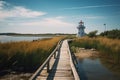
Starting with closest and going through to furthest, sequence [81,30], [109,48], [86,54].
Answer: [109,48], [86,54], [81,30]

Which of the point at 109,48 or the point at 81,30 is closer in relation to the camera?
the point at 109,48

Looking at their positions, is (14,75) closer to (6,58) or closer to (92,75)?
(6,58)

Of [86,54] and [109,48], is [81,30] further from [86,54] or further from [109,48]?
[109,48]

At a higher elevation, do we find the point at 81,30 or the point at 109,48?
the point at 81,30

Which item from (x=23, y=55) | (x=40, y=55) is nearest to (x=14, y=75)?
(x=23, y=55)

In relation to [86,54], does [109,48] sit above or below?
above

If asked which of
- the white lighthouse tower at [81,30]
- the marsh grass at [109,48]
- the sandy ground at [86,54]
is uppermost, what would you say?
the white lighthouse tower at [81,30]

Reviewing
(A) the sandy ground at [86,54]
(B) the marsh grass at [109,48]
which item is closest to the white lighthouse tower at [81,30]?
(B) the marsh grass at [109,48]

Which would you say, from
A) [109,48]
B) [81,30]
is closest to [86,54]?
[109,48]

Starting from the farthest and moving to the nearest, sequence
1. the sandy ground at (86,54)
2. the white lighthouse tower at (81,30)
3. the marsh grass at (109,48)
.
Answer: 1. the white lighthouse tower at (81,30)
2. the sandy ground at (86,54)
3. the marsh grass at (109,48)

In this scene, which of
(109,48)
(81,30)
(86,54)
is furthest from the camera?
(81,30)

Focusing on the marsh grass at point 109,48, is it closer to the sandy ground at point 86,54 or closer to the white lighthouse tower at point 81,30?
the sandy ground at point 86,54

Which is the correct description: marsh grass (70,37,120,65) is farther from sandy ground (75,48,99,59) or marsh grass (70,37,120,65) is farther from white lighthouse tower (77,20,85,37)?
white lighthouse tower (77,20,85,37)

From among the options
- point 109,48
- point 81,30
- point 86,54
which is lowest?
point 86,54
